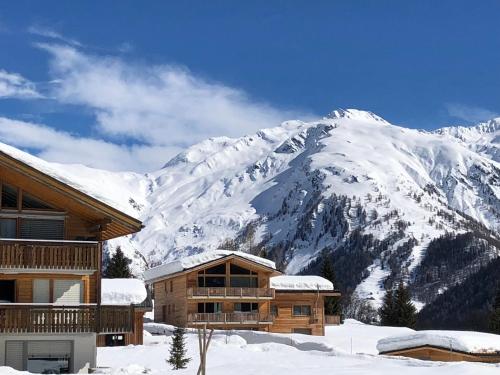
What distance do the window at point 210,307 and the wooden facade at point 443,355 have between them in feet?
87.0

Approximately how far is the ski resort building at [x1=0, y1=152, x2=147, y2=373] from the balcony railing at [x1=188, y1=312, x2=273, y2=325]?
33017 mm

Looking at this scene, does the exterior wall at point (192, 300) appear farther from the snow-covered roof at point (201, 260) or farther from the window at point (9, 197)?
the window at point (9, 197)

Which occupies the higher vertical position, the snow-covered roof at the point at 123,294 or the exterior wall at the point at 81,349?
the snow-covered roof at the point at 123,294

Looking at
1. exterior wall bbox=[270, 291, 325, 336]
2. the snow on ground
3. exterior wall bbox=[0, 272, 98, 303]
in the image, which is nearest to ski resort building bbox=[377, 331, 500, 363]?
the snow on ground

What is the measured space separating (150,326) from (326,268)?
35.7 m

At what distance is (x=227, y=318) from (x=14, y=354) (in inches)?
1453

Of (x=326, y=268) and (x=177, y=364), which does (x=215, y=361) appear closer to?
(x=177, y=364)

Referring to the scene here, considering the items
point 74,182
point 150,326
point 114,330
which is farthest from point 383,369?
point 150,326

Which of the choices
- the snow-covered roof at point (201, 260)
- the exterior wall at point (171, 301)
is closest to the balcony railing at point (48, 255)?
the snow-covered roof at point (201, 260)

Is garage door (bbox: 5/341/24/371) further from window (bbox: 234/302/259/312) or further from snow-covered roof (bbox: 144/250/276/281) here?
window (bbox: 234/302/259/312)

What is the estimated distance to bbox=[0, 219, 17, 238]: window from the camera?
32031 mm

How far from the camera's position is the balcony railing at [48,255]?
101ft

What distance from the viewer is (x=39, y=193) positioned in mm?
32312

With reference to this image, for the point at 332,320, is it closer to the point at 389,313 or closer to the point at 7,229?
the point at 389,313
